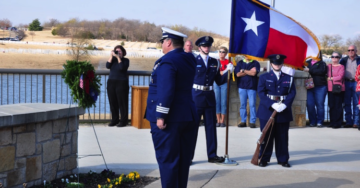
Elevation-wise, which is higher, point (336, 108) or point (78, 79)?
point (78, 79)

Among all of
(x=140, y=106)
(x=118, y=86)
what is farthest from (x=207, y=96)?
(x=118, y=86)

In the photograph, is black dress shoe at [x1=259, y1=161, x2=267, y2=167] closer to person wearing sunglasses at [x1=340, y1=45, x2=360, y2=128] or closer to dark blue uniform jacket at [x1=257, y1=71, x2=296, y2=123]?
dark blue uniform jacket at [x1=257, y1=71, x2=296, y2=123]

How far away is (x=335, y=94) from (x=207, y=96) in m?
5.39

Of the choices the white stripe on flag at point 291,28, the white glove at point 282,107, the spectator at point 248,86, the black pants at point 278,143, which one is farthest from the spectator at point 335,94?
the white glove at point 282,107

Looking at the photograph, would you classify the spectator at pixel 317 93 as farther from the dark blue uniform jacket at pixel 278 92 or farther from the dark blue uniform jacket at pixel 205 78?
the dark blue uniform jacket at pixel 205 78

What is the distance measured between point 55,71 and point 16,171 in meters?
→ 6.28

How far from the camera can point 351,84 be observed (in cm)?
1205

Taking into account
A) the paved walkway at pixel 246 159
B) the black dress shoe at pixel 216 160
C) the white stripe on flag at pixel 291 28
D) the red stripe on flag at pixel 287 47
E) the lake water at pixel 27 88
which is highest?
the white stripe on flag at pixel 291 28

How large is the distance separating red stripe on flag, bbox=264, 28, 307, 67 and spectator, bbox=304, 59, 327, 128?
13.2 feet

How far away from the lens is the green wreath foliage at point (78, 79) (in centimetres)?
606

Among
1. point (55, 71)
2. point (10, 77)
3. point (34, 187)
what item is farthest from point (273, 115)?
point (10, 77)

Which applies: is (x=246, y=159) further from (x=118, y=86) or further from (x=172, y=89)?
(x=118, y=86)

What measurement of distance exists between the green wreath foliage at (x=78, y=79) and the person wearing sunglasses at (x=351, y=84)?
7.87 metres

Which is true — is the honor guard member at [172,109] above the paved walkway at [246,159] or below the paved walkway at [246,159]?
above
